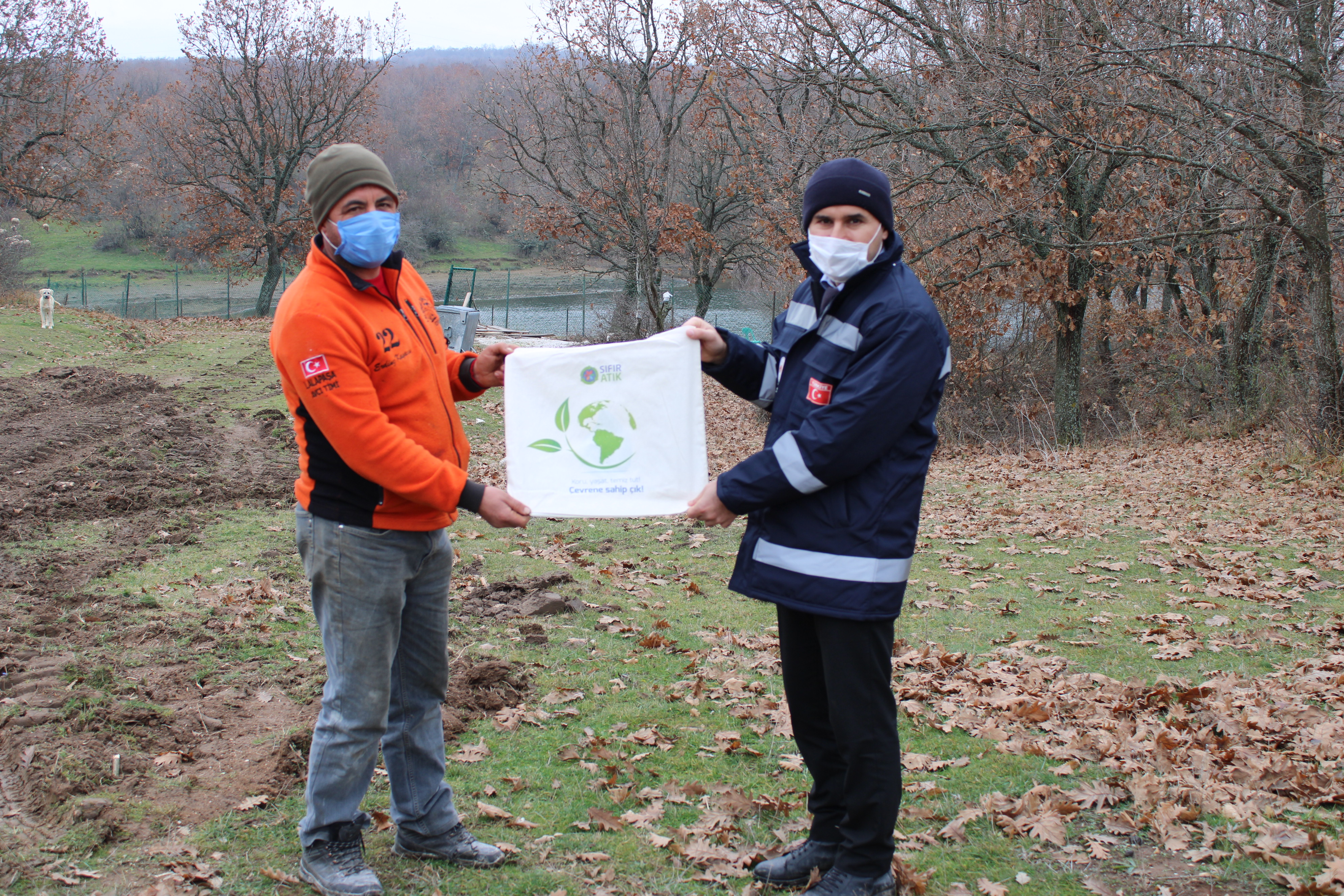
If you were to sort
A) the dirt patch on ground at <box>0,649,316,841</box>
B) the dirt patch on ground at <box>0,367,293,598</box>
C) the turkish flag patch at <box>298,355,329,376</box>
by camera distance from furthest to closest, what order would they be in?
the dirt patch on ground at <box>0,367,293,598</box> < the dirt patch on ground at <box>0,649,316,841</box> < the turkish flag patch at <box>298,355,329,376</box>

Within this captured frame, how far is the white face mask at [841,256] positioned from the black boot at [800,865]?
6.68 ft

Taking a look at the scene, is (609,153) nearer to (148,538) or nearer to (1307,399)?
(1307,399)

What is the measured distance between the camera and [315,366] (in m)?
3.17

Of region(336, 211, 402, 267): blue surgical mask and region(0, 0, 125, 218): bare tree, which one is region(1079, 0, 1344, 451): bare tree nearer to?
region(336, 211, 402, 267): blue surgical mask

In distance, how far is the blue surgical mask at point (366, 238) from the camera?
130 inches

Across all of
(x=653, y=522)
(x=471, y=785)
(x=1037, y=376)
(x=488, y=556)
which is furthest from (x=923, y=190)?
(x=471, y=785)

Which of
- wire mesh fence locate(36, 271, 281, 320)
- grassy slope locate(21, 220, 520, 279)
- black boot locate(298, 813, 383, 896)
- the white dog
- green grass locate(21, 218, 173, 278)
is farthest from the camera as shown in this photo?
grassy slope locate(21, 220, 520, 279)

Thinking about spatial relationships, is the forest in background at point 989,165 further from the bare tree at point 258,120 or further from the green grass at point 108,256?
the green grass at point 108,256

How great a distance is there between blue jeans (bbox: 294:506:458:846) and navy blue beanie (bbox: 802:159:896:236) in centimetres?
179

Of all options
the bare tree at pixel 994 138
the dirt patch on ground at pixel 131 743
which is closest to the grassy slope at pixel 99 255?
the bare tree at pixel 994 138

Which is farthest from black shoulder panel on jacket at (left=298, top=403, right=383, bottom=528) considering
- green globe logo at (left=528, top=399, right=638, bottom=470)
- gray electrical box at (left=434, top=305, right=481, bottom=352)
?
gray electrical box at (left=434, top=305, right=481, bottom=352)

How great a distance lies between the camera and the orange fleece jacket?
10.4ft

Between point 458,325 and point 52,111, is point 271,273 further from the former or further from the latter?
point 458,325

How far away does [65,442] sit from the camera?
1311 centimetres
